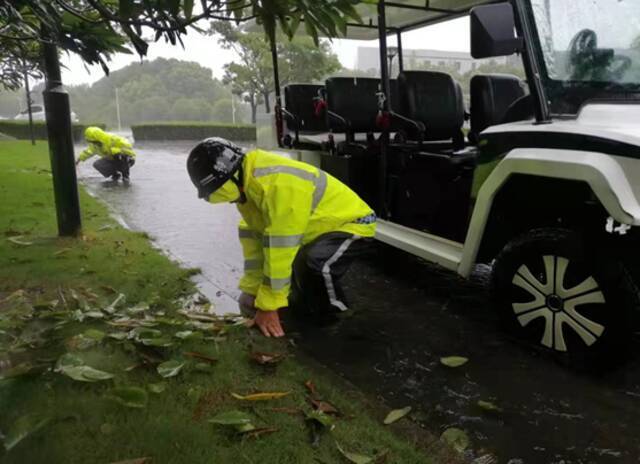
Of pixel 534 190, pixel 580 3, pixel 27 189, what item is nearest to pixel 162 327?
pixel 534 190

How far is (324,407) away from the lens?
101 inches

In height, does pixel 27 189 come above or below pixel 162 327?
above

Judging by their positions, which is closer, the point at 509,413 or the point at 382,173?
the point at 509,413

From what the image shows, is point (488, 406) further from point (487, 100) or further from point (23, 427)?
point (487, 100)

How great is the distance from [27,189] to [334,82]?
5.17 m

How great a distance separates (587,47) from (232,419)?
267 cm

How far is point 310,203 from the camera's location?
335cm

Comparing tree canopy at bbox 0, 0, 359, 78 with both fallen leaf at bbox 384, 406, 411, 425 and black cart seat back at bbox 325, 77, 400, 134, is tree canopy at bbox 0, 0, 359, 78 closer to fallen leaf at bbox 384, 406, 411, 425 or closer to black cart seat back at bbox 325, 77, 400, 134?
fallen leaf at bbox 384, 406, 411, 425

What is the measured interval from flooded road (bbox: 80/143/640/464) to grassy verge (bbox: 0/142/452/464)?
284mm

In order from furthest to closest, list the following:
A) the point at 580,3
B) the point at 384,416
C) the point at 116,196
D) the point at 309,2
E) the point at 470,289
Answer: the point at 116,196, the point at 470,289, the point at 580,3, the point at 384,416, the point at 309,2

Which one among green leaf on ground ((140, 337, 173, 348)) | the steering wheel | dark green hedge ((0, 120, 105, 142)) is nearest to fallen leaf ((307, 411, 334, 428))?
green leaf on ground ((140, 337, 173, 348))

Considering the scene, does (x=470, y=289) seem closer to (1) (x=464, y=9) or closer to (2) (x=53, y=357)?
(1) (x=464, y=9)

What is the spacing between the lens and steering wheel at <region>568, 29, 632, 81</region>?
308 cm

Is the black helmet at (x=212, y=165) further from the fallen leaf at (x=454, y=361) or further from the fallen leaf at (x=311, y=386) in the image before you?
the fallen leaf at (x=454, y=361)
